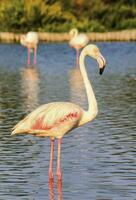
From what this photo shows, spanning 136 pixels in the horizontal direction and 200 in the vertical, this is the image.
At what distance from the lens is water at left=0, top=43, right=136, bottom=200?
991cm

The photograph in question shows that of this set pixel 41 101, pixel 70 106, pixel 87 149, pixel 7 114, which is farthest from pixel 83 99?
pixel 70 106

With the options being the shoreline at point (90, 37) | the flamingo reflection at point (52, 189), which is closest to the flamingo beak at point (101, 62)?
the flamingo reflection at point (52, 189)

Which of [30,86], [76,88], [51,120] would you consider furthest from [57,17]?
[51,120]

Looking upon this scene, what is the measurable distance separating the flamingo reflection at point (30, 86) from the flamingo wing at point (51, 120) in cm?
656

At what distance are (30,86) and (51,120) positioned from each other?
12.4m

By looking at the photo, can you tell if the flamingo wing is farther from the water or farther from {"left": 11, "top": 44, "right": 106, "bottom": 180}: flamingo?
the water

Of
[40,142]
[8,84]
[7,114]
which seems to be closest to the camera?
[40,142]

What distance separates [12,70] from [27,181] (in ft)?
64.1

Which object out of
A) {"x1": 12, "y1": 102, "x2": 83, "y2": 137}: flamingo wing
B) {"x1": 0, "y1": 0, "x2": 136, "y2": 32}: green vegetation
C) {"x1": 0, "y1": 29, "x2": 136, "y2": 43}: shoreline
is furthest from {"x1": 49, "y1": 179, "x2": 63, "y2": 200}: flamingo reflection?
{"x1": 0, "y1": 0, "x2": 136, "y2": 32}: green vegetation

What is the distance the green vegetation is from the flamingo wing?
41328 millimetres

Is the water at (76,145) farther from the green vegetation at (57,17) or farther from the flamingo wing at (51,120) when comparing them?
the green vegetation at (57,17)

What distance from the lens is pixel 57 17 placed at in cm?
5297

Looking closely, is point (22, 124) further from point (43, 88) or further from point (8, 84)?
point (8, 84)

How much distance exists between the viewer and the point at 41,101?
18750mm
